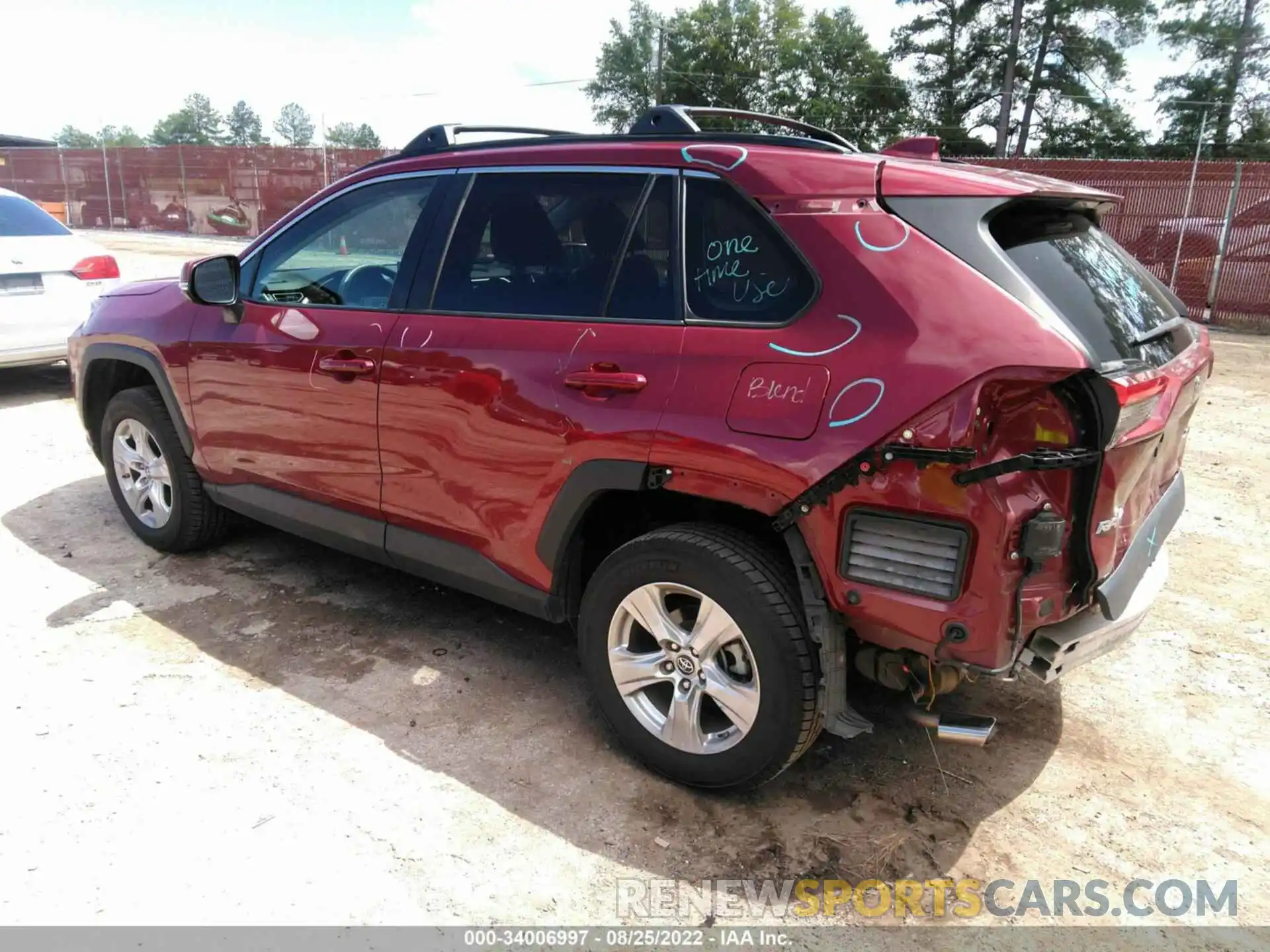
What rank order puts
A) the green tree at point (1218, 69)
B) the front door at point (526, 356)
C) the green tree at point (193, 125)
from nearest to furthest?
the front door at point (526, 356) → the green tree at point (1218, 69) → the green tree at point (193, 125)

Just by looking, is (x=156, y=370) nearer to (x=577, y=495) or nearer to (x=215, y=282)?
(x=215, y=282)

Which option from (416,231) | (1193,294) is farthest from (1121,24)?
(416,231)

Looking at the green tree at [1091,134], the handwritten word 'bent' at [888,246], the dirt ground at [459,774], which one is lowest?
the dirt ground at [459,774]

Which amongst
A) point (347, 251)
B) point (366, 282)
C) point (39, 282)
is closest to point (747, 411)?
point (366, 282)

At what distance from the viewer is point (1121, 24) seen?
35625 millimetres

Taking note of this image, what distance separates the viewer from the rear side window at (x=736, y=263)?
8.18 feet

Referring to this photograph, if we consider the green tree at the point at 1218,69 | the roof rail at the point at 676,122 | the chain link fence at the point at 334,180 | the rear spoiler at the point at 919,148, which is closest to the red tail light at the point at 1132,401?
the roof rail at the point at 676,122

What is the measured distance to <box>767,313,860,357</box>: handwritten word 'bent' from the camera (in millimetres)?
2338

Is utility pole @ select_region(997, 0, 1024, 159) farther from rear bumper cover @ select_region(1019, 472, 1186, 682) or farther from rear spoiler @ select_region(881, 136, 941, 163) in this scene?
rear bumper cover @ select_region(1019, 472, 1186, 682)

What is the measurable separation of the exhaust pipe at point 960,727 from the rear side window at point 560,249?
1.40 meters

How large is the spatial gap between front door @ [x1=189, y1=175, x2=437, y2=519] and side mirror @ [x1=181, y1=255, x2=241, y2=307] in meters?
0.06

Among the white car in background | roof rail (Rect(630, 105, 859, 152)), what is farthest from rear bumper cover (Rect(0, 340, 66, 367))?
roof rail (Rect(630, 105, 859, 152))

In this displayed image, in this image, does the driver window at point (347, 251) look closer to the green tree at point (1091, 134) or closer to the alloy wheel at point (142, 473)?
the alloy wheel at point (142, 473)

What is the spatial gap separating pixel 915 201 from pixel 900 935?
190 cm
